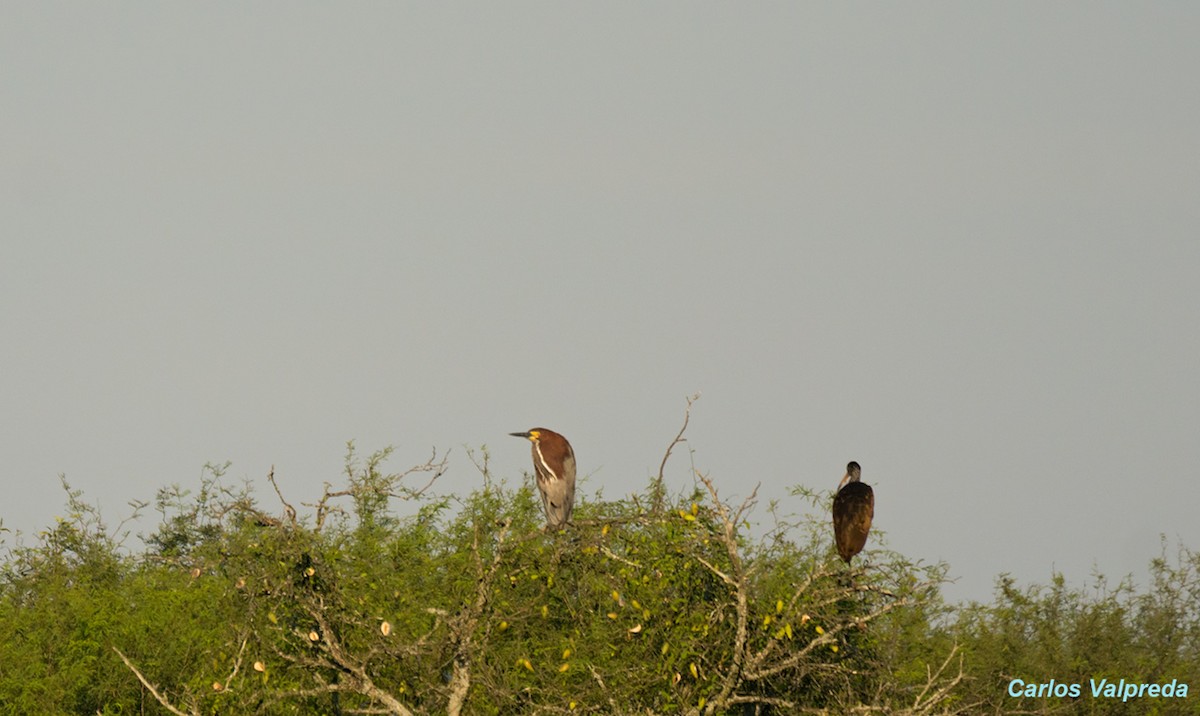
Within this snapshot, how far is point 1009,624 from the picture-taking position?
79.3 feet

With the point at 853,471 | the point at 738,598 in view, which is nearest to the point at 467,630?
the point at 738,598

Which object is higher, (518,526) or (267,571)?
(518,526)

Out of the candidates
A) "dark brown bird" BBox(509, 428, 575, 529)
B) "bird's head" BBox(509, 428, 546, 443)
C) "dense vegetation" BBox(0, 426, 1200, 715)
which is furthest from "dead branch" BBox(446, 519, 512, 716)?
"bird's head" BBox(509, 428, 546, 443)

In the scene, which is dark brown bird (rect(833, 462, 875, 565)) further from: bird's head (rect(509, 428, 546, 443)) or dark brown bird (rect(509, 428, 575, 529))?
bird's head (rect(509, 428, 546, 443))

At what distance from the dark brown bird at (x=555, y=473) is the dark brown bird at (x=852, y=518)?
3.47 meters

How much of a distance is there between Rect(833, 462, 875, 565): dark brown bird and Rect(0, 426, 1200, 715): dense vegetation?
1.38ft

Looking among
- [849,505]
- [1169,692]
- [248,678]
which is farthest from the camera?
[1169,692]

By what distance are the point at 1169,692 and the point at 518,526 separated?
9.12 metres

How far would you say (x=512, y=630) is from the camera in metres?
17.2

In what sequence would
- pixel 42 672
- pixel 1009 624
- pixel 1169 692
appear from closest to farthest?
pixel 42 672 → pixel 1169 692 → pixel 1009 624

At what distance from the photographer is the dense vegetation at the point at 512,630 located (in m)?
11.5

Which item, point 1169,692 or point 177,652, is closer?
point 177,652

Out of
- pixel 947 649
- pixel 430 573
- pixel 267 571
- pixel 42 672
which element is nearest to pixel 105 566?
pixel 42 672

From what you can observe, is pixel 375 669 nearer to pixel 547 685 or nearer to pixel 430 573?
pixel 547 685
